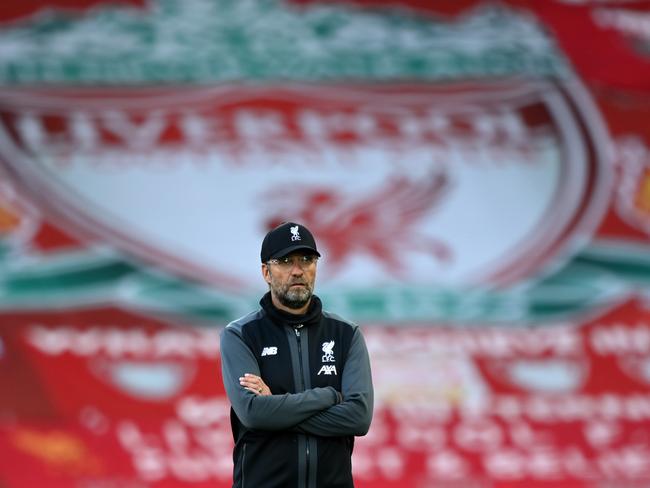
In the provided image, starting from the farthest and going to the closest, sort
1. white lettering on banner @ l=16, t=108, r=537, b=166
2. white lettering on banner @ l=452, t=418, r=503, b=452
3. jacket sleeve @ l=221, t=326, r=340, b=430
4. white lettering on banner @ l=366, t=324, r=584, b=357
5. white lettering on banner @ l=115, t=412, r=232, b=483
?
white lettering on banner @ l=16, t=108, r=537, b=166 → white lettering on banner @ l=366, t=324, r=584, b=357 → white lettering on banner @ l=452, t=418, r=503, b=452 → white lettering on banner @ l=115, t=412, r=232, b=483 → jacket sleeve @ l=221, t=326, r=340, b=430

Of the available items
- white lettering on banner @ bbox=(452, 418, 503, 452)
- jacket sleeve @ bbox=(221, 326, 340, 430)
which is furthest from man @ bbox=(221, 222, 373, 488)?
white lettering on banner @ bbox=(452, 418, 503, 452)

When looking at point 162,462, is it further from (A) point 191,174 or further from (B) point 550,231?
(B) point 550,231

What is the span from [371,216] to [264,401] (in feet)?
14.7

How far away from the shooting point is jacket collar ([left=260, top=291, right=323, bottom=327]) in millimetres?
3168

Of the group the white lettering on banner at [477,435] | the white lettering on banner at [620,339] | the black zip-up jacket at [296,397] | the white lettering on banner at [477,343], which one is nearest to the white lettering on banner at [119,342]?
the white lettering on banner at [477,343]

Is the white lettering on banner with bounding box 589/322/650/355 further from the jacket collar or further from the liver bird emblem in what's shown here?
the jacket collar

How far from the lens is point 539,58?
7633 millimetres

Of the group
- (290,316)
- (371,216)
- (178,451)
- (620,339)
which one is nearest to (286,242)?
(290,316)

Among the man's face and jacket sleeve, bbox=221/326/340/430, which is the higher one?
the man's face

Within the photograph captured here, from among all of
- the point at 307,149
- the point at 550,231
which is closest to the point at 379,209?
the point at 307,149

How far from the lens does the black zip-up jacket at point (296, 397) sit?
3.07 metres

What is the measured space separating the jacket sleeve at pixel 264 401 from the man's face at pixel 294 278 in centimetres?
16

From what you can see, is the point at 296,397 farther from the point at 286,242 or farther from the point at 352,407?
the point at 286,242

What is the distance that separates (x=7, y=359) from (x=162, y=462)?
1064mm
